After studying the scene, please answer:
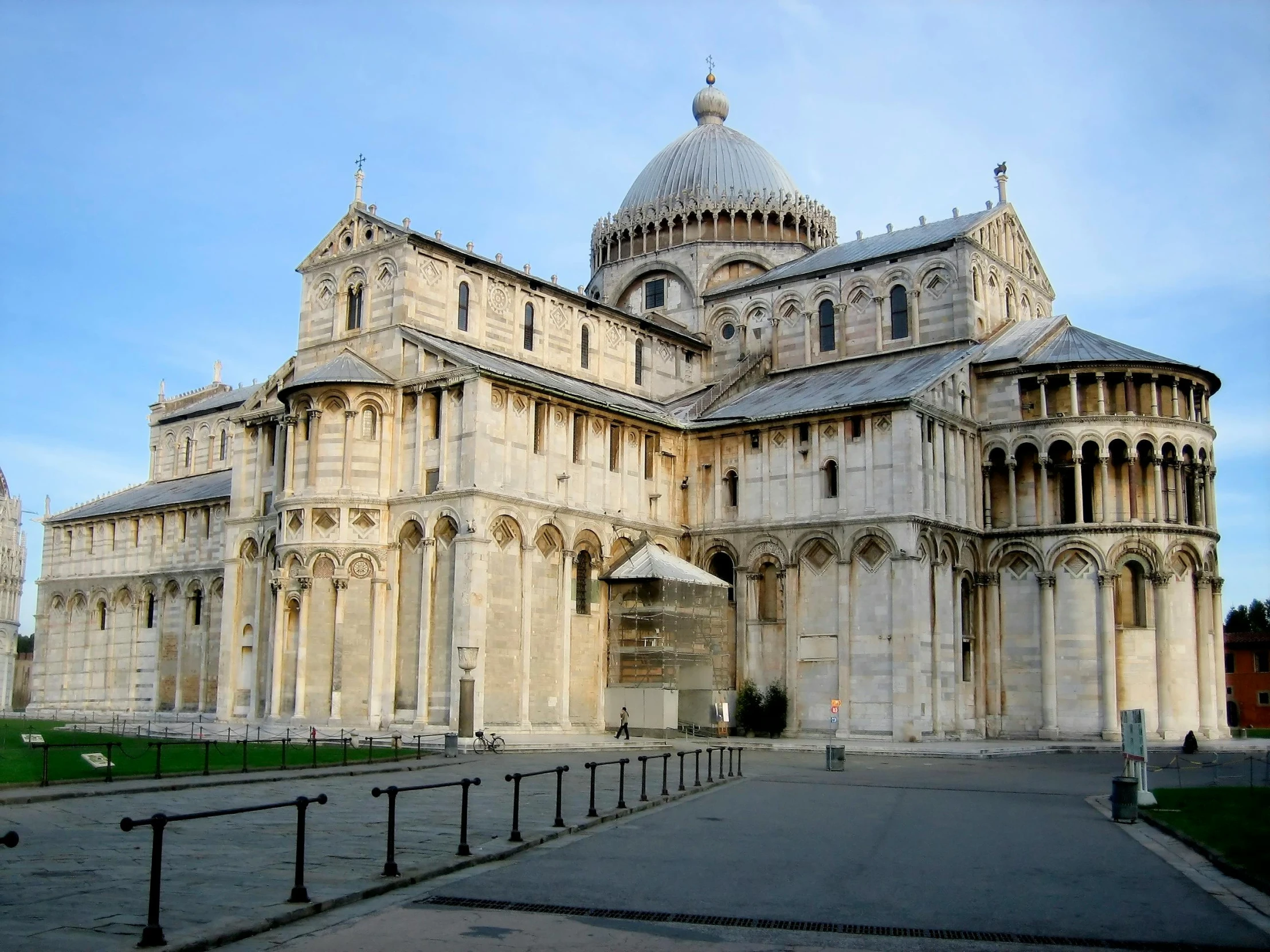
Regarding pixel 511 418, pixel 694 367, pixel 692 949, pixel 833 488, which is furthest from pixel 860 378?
pixel 692 949


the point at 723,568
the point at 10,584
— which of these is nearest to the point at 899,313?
the point at 723,568

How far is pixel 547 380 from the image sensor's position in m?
49.9

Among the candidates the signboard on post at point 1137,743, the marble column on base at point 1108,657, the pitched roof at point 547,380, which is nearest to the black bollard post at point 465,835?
the signboard on post at point 1137,743

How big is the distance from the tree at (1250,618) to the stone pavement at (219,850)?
97.4m

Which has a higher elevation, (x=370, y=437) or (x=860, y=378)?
(x=860, y=378)

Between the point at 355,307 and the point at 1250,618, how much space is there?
3593 inches

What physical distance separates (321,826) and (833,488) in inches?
1370

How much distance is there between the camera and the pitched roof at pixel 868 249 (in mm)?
57406

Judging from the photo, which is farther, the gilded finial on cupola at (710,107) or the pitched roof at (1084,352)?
the gilded finial on cupola at (710,107)

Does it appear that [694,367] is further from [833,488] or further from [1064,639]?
[1064,639]

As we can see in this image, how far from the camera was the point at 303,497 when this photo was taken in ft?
153

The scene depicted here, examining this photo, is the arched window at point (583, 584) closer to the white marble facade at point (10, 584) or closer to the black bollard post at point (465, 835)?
the black bollard post at point (465, 835)

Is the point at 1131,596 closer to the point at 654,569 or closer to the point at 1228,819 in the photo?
the point at 654,569

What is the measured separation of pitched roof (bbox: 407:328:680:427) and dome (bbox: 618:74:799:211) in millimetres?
14588
